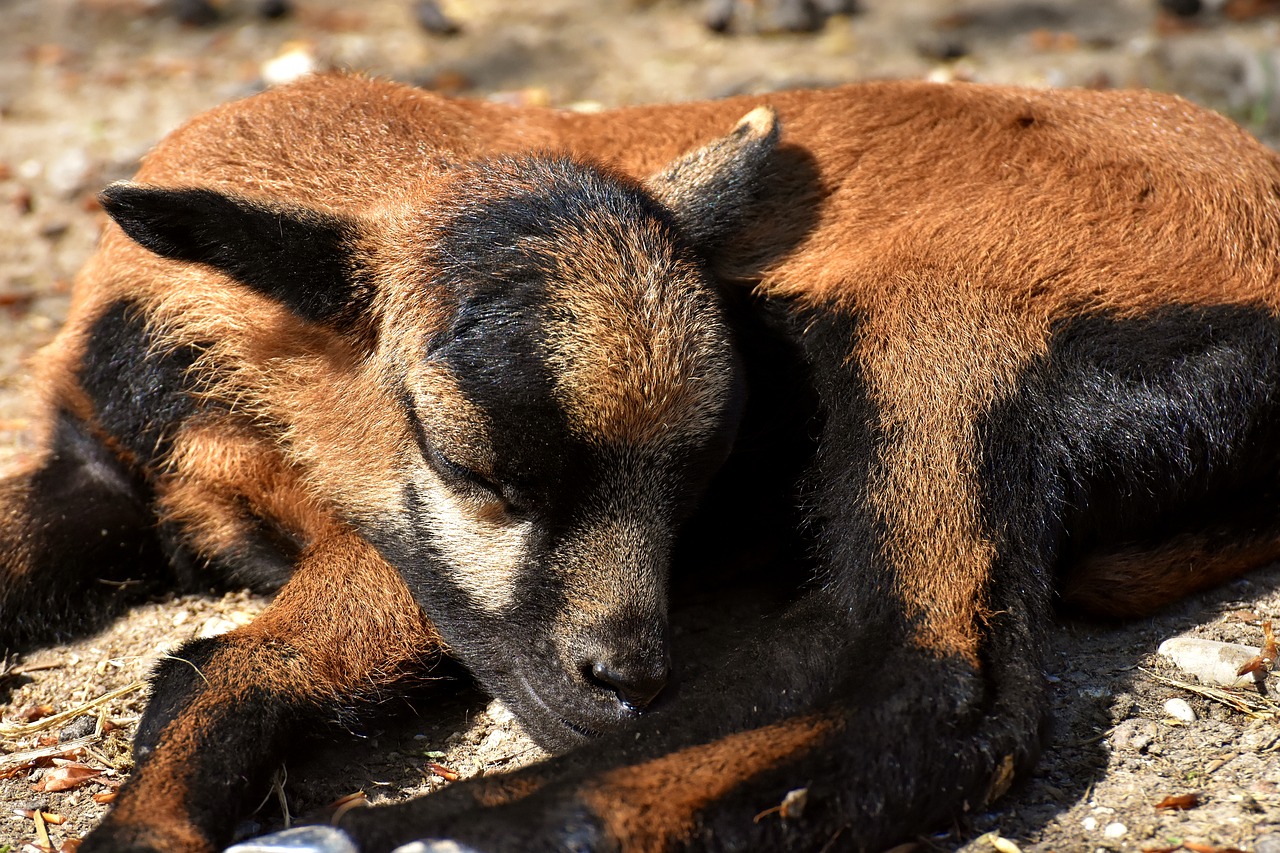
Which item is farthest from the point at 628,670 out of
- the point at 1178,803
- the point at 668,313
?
the point at 1178,803

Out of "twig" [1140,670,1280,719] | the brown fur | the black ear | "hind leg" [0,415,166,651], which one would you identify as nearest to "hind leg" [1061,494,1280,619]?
the brown fur

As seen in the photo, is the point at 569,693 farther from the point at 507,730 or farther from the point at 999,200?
the point at 999,200

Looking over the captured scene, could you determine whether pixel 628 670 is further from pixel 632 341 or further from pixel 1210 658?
pixel 1210 658

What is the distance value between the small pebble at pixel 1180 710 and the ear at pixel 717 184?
7.08 ft

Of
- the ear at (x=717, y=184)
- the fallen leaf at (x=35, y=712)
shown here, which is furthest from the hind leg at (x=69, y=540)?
the ear at (x=717, y=184)

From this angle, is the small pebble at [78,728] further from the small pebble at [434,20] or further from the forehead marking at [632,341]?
the small pebble at [434,20]

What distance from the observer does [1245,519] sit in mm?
4551

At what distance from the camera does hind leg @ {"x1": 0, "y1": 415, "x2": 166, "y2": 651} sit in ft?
15.6

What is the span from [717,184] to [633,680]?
1.82 meters

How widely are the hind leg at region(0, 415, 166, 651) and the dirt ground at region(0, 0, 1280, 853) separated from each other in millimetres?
130

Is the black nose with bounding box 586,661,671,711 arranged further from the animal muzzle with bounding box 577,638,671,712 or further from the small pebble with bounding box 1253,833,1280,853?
the small pebble with bounding box 1253,833,1280,853

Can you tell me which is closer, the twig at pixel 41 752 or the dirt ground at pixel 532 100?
the dirt ground at pixel 532 100

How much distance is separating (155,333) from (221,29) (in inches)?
263

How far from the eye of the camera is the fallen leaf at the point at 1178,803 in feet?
12.0
